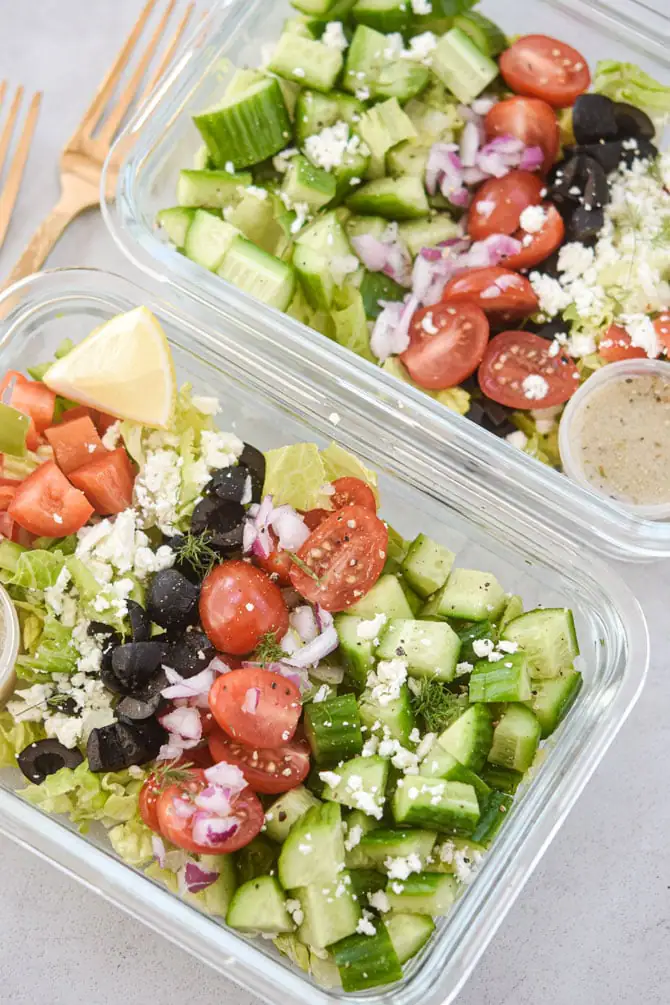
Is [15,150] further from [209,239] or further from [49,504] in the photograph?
[49,504]

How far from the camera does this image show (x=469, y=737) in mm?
2215

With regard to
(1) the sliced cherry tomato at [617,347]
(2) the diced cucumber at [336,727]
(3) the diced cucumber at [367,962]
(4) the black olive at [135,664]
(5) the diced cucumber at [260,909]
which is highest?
(1) the sliced cherry tomato at [617,347]

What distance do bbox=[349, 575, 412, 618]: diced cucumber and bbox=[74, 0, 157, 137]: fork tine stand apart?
152 cm

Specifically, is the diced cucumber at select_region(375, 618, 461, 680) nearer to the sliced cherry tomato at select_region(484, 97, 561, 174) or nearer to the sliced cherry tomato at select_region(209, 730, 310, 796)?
the sliced cherry tomato at select_region(209, 730, 310, 796)

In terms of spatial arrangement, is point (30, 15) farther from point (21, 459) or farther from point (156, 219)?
point (21, 459)

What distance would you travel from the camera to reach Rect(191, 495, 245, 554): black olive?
2359mm

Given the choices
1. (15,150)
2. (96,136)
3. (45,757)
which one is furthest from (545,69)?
(45,757)

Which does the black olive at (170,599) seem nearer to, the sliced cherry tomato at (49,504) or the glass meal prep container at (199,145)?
the sliced cherry tomato at (49,504)

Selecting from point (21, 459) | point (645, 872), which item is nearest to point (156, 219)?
point (21, 459)

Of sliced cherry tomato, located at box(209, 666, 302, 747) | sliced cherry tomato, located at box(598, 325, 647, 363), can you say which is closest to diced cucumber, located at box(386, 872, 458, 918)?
sliced cherry tomato, located at box(209, 666, 302, 747)

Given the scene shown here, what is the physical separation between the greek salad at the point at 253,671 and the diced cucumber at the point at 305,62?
2.67ft

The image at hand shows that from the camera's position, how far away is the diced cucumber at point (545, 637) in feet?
7.64

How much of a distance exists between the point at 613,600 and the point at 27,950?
1690 mm

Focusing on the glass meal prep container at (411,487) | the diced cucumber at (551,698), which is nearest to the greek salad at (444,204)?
the glass meal prep container at (411,487)
